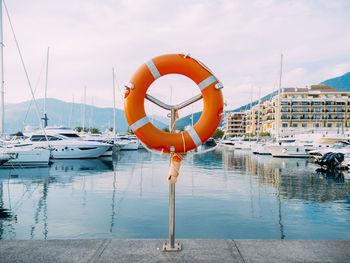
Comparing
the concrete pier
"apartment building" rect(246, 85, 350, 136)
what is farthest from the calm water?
"apartment building" rect(246, 85, 350, 136)

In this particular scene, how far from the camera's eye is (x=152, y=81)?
3.66 meters

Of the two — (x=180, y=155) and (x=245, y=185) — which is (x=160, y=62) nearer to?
(x=180, y=155)

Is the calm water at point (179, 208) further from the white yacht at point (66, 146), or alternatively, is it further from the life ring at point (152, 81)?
the white yacht at point (66, 146)

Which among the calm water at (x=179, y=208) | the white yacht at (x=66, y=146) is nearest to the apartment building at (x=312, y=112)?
A: the white yacht at (x=66, y=146)

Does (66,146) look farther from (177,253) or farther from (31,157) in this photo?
(177,253)

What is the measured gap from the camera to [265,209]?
702 cm

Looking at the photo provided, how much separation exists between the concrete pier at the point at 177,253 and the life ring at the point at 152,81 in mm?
1051

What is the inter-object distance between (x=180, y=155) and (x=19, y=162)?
46.5 ft

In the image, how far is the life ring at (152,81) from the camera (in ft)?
11.7

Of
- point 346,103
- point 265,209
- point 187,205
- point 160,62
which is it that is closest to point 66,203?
point 187,205

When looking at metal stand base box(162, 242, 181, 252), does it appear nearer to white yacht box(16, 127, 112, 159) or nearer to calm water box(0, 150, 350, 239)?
calm water box(0, 150, 350, 239)

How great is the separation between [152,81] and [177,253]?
6.06 ft

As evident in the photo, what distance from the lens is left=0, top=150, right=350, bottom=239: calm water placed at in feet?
17.7

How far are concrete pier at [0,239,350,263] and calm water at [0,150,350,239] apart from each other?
1997 millimetres
